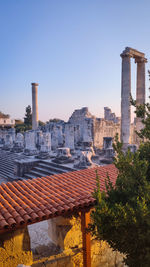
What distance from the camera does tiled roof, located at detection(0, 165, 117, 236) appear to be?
3.88 m

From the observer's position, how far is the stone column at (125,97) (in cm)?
1683

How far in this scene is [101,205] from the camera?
125 inches

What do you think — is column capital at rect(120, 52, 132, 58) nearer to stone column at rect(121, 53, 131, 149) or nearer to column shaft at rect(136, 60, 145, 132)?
stone column at rect(121, 53, 131, 149)

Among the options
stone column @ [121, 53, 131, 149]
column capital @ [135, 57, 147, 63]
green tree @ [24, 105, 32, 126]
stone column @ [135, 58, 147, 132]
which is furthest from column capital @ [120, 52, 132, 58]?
green tree @ [24, 105, 32, 126]

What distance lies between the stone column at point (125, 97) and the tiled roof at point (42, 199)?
1144cm

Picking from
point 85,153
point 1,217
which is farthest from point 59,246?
point 85,153

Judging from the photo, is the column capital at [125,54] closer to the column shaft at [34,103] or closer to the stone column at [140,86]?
the stone column at [140,86]

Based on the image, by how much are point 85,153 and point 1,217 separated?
8347 millimetres

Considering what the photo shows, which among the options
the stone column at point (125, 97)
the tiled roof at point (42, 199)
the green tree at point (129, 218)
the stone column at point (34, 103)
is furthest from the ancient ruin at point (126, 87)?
the stone column at point (34, 103)

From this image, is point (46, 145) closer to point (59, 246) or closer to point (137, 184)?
point (59, 246)

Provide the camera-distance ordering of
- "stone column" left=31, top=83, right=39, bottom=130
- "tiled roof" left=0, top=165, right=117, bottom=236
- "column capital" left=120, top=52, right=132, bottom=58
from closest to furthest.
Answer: "tiled roof" left=0, top=165, right=117, bottom=236, "column capital" left=120, top=52, right=132, bottom=58, "stone column" left=31, top=83, right=39, bottom=130

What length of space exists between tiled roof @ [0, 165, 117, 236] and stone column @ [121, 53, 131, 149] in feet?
37.5

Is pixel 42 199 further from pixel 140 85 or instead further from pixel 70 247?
pixel 140 85

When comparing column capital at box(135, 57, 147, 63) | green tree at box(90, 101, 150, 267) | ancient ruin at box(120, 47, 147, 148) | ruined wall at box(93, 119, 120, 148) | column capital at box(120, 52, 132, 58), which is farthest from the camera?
ruined wall at box(93, 119, 120, 148)
